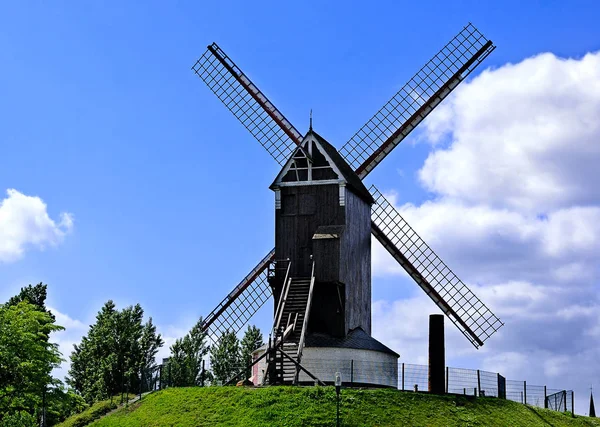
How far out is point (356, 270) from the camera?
4519cm

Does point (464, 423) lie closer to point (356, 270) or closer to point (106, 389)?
point (356, 270)

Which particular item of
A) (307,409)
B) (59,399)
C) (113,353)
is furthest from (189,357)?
(307,409)

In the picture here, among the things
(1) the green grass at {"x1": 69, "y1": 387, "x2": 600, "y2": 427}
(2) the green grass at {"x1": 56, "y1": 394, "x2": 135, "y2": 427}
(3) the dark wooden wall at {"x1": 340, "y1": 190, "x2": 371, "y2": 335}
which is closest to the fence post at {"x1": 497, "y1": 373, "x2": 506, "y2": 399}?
(1) the green grass at {"x1": 69, "y1": 387, "x2": 600, "y2": 427}

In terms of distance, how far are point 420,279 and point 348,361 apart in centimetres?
864

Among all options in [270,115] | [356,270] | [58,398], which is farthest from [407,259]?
[58,398]

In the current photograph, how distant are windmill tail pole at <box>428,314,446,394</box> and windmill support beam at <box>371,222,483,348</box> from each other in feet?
27.7

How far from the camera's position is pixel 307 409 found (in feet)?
115

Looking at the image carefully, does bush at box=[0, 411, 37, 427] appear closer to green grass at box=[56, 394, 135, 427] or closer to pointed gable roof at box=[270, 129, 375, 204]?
green grass at box=[56, 394, 135, 427]

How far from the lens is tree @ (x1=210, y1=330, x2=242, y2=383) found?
71.1 metres

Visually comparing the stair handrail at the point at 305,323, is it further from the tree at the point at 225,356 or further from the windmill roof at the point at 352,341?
the tree at the point at 225,356

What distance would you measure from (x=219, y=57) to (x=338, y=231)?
15996 millimetres

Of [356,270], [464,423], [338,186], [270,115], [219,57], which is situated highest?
[219,57]

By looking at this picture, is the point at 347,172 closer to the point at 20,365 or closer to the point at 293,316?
the point at 293,316

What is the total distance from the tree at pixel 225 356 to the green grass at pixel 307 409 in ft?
103
